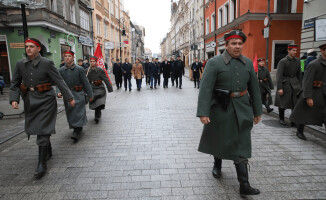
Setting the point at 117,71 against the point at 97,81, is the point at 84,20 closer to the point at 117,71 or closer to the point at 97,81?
the point at 117,71

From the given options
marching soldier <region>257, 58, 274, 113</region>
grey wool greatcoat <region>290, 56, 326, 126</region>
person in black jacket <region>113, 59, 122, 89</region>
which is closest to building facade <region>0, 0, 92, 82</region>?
person in black jacket <region>113, 59, 122, 89</region>

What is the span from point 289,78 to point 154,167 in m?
4.28

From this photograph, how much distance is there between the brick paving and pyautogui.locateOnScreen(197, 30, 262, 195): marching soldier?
0.50 m

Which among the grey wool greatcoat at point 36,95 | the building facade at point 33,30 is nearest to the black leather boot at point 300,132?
the grey wool greatcoat at point 36,95

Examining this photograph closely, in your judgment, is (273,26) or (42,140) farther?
(273,26)

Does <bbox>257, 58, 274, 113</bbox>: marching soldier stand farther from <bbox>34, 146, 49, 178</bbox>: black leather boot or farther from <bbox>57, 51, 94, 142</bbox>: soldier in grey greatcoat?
<bbox>34, 146, 49, 178</bbox>: black leather boot

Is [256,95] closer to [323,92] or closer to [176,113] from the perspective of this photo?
[323,92]

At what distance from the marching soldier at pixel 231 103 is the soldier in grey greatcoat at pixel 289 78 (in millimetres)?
3544

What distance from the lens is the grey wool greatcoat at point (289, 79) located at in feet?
20.1

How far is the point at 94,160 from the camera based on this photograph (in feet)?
14.1

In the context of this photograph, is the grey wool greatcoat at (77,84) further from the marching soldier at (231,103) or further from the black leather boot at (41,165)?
the marching soldier at (231,103)

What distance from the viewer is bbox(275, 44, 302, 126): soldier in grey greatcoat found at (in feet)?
20.1

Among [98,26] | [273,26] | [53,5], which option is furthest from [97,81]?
[98,26]

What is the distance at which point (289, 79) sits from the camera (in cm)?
622
